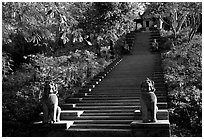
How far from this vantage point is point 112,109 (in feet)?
35.8

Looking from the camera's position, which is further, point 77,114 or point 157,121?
point 77,114

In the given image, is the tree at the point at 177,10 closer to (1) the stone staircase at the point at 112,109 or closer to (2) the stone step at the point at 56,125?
(1) the stone staircase at the point at 112,109

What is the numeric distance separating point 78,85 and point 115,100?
4.13 metres

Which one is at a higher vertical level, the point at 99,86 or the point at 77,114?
the point at 99,86

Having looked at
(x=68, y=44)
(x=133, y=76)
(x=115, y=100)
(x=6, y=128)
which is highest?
(x=68, y=44)

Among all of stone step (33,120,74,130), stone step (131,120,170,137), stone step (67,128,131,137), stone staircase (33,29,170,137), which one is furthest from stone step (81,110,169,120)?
stone step (33,120,74,130)

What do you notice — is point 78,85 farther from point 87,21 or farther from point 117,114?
point 87,21

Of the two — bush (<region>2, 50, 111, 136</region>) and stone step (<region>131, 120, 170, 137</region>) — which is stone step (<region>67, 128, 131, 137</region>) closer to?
stone step (<region>131, 120, 170, 137</region>)

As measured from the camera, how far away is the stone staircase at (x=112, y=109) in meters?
9.03

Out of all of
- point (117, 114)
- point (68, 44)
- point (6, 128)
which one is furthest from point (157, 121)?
point (68, 44)

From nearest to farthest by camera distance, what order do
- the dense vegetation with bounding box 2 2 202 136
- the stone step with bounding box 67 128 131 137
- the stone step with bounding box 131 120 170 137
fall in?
the stone step with bounding box 131 120 170 137 → the stone step with bounding box 67 128 131 137 → the dense vegetation with bounding box 2 2 202 136

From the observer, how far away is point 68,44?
23766 millimetres

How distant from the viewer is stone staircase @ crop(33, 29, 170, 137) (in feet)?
29.6

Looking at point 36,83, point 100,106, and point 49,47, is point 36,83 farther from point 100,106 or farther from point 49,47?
point 49,47
